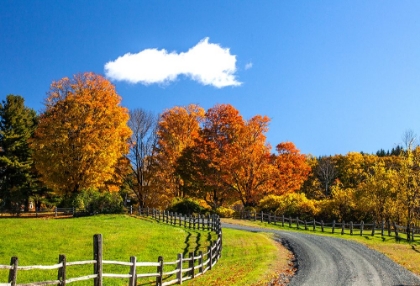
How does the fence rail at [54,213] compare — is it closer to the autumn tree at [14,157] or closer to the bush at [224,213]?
the autumn tree at [14,157]

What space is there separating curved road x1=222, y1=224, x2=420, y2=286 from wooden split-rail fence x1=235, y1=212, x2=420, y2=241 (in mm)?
9696

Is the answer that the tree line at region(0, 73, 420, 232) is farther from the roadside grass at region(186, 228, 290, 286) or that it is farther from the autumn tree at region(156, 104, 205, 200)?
the roadside grass at region(186, 228, 290, 286)

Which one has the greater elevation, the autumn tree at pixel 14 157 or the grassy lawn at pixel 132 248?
the autumn tree at pixel 14 157

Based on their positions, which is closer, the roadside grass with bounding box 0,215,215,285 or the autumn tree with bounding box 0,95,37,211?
the roadside grass with bounding box 0,215,215,285

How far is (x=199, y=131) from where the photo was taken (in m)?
56.5

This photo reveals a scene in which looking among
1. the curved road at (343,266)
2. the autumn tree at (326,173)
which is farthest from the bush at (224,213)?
the autumn tree at (326,173)

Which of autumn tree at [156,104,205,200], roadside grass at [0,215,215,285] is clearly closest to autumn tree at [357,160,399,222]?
roadside grass at [0,215,215,285]

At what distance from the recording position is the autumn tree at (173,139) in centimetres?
5722

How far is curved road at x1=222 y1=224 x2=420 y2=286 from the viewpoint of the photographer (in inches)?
658

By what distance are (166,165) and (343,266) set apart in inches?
1569

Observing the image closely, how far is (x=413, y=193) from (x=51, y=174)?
38.6 m

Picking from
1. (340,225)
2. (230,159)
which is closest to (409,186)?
(340,225)

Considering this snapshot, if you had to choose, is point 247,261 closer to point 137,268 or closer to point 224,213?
point 137,268

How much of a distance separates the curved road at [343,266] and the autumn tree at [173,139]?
31.3 m
